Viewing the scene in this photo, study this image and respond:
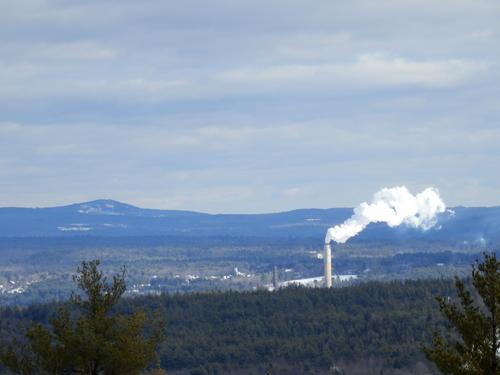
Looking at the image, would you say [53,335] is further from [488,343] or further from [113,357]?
[488,343]

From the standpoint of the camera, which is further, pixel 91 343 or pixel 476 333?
pixel 91 343

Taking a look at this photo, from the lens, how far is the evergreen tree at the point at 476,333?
40125mm

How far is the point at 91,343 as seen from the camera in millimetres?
49938

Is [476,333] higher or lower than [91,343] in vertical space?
higher

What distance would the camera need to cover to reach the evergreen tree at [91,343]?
5019cm

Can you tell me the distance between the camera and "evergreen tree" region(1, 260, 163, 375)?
50188 millimetres

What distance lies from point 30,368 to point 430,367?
149 metres

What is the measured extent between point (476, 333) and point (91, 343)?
15.6m

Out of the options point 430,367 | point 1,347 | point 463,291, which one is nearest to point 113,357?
point 1,347

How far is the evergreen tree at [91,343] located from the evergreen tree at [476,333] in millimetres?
13349

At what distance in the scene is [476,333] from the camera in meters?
41.3

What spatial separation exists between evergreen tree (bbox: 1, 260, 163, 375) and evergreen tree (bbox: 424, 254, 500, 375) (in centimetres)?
1335

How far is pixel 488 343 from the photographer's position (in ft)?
134

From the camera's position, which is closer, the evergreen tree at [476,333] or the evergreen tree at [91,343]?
the evergreen tree at [476,333]
